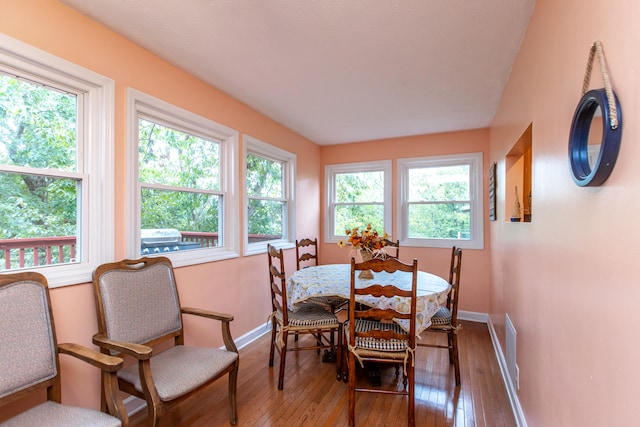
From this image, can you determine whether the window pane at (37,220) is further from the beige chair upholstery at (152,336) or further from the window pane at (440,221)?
the window pane at (440,221)

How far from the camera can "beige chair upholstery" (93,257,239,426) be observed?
147 cm

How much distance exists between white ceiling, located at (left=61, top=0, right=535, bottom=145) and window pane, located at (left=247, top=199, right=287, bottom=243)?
1.10 metres

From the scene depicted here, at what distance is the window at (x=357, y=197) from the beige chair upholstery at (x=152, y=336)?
283 centimetres

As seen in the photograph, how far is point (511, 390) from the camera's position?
206 centimetres

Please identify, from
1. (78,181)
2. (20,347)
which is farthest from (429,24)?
(20,347)

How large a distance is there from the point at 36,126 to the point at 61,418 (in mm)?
1464

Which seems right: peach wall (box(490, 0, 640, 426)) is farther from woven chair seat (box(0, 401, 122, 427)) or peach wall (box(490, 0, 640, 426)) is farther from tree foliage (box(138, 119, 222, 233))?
tree foliage (box(138, 119, 222, 233))

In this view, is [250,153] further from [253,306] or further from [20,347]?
[20,347]

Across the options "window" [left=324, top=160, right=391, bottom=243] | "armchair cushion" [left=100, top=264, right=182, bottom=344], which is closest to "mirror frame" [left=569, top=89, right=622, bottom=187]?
"armchair cushion" [left=100, top=264, right=182, bottom=344]

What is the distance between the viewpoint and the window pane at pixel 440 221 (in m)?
3.88

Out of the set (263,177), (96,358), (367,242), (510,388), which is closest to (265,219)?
(263,177)

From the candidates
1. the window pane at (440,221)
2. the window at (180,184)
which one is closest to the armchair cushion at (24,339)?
the window at (180,184)

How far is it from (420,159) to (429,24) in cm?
241

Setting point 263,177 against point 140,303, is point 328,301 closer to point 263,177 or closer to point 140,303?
point 140,303
